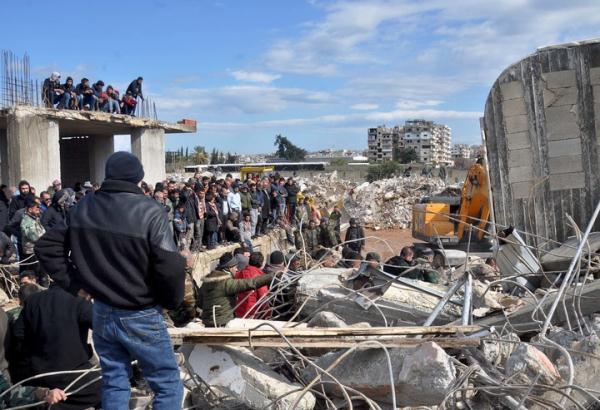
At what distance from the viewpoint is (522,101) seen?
944 cm

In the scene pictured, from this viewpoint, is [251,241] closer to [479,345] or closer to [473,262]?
[473,262]

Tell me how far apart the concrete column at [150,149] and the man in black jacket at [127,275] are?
15.7 metres

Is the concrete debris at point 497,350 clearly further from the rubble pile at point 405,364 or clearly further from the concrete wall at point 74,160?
the concrete wall at point 74,160

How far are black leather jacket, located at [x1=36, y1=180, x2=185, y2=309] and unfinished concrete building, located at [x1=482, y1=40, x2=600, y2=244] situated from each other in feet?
23.3

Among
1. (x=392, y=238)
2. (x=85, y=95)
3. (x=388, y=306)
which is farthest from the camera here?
(x=392, y=238)

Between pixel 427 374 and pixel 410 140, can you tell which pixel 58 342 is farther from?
pixel 410 140

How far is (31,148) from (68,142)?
314 inches

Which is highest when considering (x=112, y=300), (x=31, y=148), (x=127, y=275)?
(x=31, y=148)

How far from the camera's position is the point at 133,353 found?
3211 millimetres

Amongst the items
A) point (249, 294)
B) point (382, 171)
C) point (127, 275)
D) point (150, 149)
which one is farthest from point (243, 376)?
point (382, 171)

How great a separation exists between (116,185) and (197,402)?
178cm

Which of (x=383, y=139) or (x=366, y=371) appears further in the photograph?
(x=383, y=139)

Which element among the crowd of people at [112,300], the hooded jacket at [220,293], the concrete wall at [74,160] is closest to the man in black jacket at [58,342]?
the crowd of people at [112,300]

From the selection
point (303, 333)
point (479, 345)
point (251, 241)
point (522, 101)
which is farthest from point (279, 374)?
point (251, 241)
